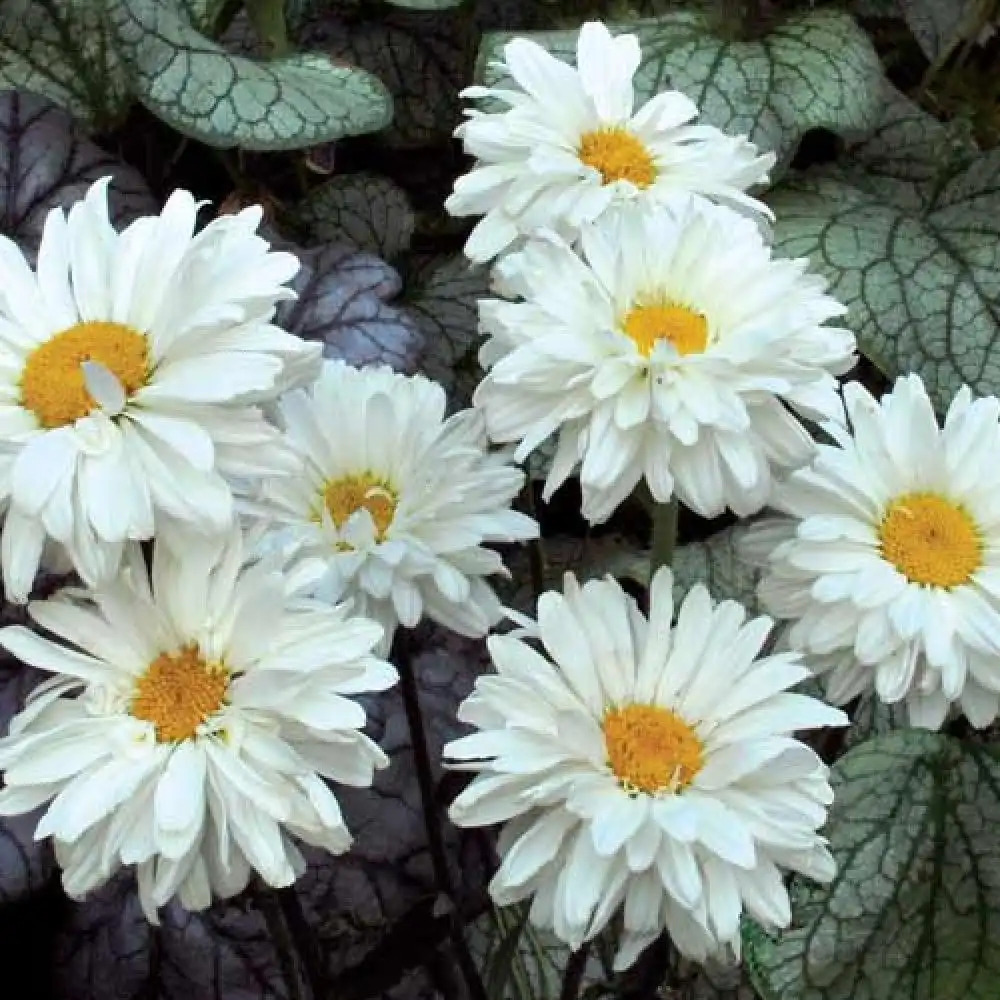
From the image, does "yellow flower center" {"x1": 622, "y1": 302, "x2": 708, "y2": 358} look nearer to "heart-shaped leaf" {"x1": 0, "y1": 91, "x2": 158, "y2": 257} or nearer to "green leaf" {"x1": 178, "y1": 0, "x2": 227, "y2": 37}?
"heart-shaped leaf" {"x1": 0, "y1": 91, "x2": 158, "y2": 257}

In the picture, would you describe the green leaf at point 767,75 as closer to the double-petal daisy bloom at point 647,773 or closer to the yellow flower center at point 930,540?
the yellow flower center at point 930,540

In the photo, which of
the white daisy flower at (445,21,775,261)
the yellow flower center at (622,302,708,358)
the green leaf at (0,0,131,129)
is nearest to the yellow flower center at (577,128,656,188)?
the white daisy flower at (445,21,775,261)

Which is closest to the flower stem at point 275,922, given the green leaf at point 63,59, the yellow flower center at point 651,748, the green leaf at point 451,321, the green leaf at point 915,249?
the yellow flower center at point 651,748

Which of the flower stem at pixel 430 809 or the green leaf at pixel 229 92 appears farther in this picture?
the green leaf at pixel 229 92

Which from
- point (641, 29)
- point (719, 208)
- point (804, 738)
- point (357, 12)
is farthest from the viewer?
point (357, 12)

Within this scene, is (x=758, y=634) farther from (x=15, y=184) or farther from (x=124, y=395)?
(x=15, y=184)

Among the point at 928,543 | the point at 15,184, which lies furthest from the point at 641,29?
the point at 928,543
